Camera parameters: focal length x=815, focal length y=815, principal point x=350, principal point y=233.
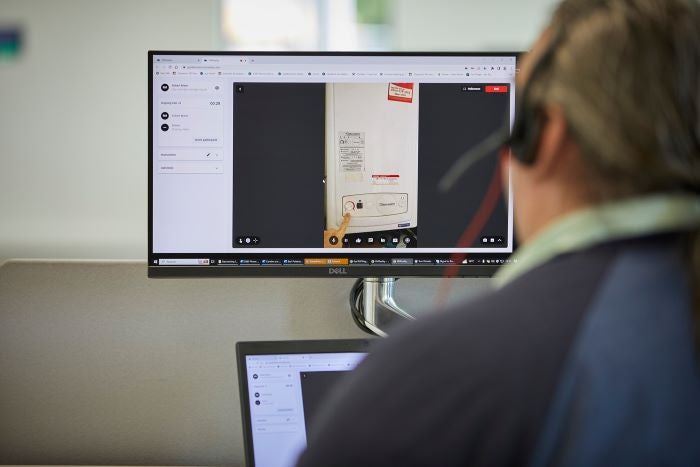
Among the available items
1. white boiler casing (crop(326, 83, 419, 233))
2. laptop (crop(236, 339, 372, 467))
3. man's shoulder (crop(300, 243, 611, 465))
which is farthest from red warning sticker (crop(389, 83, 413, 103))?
man's shoulder (crop(300, 243, 611, 465))

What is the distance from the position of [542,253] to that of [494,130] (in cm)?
71

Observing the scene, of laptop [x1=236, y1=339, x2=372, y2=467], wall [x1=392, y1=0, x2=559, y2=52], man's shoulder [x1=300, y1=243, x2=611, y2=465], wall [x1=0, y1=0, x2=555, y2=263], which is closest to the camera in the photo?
man's shoulder [x1=300, y1=243, x2=611, y2=465]

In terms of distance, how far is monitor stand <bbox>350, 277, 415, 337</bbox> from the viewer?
4.06 ft

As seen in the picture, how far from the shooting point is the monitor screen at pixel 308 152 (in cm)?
115

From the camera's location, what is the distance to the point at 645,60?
17.8 inches

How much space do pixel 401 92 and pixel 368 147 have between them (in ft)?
0.30

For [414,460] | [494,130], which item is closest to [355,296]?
[494,130]

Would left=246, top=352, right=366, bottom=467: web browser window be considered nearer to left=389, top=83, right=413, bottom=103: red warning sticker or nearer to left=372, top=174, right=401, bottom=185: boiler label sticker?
left=372, top=174, right=401, bottom=185: boiler label sticker

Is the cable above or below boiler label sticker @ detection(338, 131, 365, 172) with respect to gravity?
below

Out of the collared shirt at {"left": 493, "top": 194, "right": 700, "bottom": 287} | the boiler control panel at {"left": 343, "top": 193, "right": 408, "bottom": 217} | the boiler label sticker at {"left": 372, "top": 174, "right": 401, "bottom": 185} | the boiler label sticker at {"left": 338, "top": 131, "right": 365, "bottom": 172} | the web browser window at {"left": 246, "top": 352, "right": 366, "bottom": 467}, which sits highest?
the boiler label sticker at {"left": 338, "top": 131, "right": 365, "bottom": 172}

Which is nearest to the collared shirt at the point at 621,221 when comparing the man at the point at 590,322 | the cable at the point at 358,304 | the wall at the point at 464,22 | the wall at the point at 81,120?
the man at the point at 590,322

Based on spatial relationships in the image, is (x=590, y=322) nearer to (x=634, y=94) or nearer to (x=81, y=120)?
(x=634, y=94)

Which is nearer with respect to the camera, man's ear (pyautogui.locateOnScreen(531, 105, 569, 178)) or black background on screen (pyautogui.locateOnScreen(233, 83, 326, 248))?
man's ear (pyautogui.locateOnScreen(531, 105, 569, 178))

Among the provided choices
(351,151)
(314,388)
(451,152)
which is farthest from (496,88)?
(314,388)
